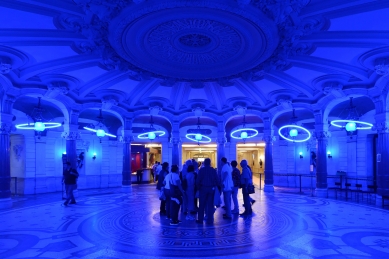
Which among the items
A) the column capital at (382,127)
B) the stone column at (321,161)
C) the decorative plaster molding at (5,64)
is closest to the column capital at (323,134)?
the stone column at (321,161)

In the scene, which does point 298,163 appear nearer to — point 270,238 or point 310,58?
point 310,58

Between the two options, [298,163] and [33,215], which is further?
[298,163]

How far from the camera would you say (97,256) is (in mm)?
5504

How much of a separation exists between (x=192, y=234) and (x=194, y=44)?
5.42m

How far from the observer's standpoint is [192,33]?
7.80 m

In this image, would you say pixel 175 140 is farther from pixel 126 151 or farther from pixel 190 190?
pixel 190 190

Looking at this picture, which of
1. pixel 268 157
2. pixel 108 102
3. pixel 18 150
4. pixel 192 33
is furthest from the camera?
pixel 268 157

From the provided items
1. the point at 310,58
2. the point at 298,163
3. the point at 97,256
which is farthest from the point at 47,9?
the point at 298,163

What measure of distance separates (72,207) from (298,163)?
1464 centimetres

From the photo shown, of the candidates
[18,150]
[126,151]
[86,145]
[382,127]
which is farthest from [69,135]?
[382,127]

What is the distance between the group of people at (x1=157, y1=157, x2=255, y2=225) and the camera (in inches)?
320

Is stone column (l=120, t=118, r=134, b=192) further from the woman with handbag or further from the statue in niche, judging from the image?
the woman with handbag

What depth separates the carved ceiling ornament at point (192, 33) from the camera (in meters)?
6.41

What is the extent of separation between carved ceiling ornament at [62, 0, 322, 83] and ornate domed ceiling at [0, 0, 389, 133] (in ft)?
0.09
